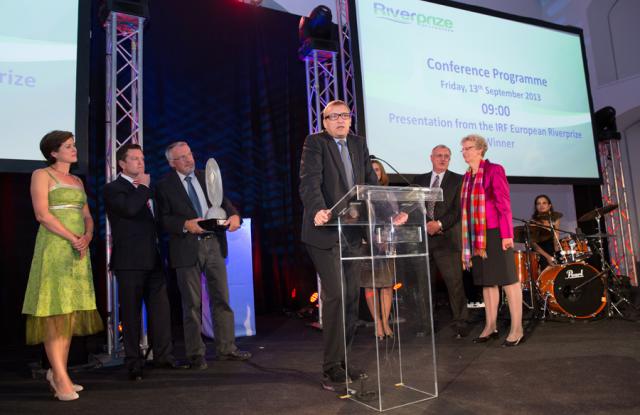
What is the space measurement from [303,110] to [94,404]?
15.8 ft

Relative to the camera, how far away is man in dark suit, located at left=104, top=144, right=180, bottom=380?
314 cm

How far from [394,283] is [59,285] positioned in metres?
1.80

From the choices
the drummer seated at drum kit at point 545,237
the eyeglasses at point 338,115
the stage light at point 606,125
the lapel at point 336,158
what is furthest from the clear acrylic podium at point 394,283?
the stage light at point 606,125

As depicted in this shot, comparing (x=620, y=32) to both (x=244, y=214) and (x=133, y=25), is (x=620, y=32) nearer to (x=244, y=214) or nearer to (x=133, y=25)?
(x=244, y=214)

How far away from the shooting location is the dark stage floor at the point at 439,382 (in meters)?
2.26

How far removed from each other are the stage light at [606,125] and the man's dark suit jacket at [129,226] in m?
6.07

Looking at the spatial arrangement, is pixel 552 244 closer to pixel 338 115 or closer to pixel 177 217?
pixel 338 115

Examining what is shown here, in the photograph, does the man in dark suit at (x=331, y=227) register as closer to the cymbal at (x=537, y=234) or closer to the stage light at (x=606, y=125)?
the cymbal at (x=537, y=234)

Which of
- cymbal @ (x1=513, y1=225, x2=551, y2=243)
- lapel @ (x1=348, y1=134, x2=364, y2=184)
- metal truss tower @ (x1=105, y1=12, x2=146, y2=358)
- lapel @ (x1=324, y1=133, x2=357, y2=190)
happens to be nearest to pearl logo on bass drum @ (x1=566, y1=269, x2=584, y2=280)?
cymbal @ (x1=513, y1=225, x2=551, y2=243)

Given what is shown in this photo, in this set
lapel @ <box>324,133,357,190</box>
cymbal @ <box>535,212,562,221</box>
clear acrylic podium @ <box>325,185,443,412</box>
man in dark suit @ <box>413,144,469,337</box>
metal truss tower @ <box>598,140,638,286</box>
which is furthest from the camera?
metal truss tower @ <box>598,140,638,286</box>

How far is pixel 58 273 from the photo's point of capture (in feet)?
8.94

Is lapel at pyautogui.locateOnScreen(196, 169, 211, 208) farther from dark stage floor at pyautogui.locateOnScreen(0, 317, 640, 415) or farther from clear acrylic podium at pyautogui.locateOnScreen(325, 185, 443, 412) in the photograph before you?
clear acrylic podium at pyautogui.locateOnScreen(325, 185, 443, 412)

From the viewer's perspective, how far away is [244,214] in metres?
6.12

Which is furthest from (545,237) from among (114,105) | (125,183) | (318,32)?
(114,105)
